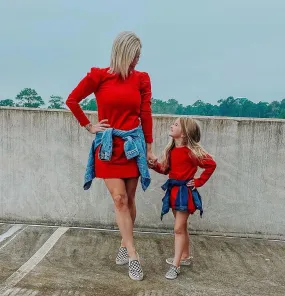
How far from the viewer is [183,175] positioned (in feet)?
12.6

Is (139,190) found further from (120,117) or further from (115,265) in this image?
(120,117)

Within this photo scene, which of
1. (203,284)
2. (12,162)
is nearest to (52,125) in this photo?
(12,162)

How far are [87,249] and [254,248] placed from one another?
5.29ft

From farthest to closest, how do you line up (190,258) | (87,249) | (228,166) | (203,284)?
(228,166)
(87,249)
(190,258)
(203,284)

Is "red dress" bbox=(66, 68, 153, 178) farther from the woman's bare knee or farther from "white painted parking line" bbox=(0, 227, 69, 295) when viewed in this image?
"white painted parking line" bbox=(0, 227, 69, 295)

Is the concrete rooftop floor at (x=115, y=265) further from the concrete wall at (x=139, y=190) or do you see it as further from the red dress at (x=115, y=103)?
the red dress at (x=115, y=103)

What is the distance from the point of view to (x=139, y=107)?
3.86 m

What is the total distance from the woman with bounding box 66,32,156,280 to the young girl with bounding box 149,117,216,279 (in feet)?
0.75

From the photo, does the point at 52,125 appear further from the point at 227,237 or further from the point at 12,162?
the point at 227,237

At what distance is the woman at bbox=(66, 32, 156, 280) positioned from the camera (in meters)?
3.69

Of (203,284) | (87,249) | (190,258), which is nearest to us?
(203,284)

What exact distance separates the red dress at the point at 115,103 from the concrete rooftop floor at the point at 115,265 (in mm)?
810

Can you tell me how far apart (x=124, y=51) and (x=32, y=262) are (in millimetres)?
1870

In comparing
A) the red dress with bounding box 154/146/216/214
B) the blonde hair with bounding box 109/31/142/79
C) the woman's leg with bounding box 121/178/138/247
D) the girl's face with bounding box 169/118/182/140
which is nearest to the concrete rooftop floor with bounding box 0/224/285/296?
the woman's leg with bounding box 121/178/138/247
